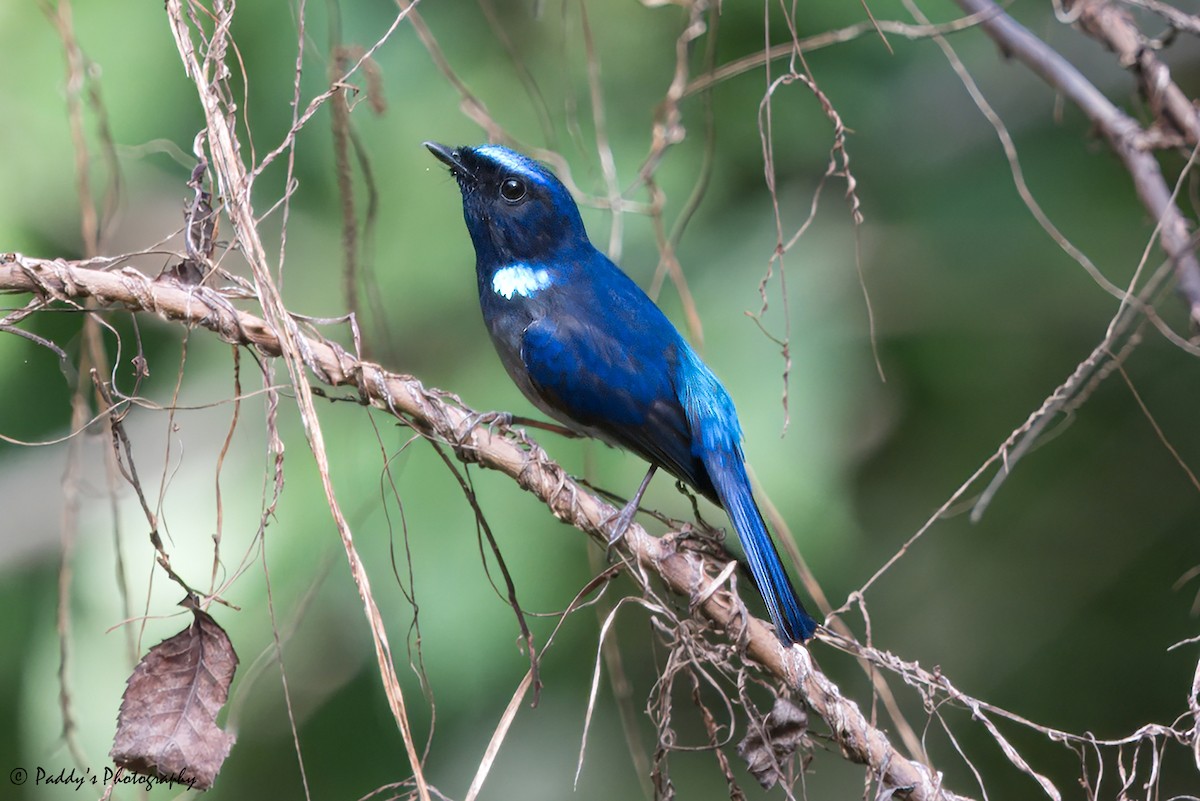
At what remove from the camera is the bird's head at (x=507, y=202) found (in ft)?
11.2

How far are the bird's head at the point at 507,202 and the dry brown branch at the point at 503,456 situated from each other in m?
1.19

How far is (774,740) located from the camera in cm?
209

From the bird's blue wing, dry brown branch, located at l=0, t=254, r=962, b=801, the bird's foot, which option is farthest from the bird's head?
the bird's foot

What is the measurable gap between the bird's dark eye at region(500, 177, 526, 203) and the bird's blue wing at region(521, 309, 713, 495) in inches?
17.3

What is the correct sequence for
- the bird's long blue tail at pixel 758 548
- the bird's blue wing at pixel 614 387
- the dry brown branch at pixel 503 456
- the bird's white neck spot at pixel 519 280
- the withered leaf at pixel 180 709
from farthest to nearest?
the bird's white neck spot at pixel 519 280
the bird's blue wing at pixel 614 387
the bird's long blue tail at pixel 758 548
the dry brown branch at pixel 503 456
the withered leaf at pixel 180 709

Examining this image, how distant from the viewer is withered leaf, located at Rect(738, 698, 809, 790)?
2.05 metres

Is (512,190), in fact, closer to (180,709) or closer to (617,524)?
(617,524)

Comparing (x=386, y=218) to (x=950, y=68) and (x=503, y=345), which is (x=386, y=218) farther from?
(x=950, y=68)

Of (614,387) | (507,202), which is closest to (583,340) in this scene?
(614,387)

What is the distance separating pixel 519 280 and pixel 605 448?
26.2 inches

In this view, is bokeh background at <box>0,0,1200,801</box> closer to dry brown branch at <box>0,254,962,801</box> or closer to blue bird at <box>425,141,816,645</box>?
blue bird at <box>425,141,816,645</box>

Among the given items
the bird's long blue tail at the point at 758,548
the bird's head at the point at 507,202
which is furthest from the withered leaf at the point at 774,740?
the bird's head at the point at 507,202

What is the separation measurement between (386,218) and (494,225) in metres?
0.73

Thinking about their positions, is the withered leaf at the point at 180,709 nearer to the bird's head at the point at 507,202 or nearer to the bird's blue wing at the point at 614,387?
the bird's blue wing at the point at 614,387
